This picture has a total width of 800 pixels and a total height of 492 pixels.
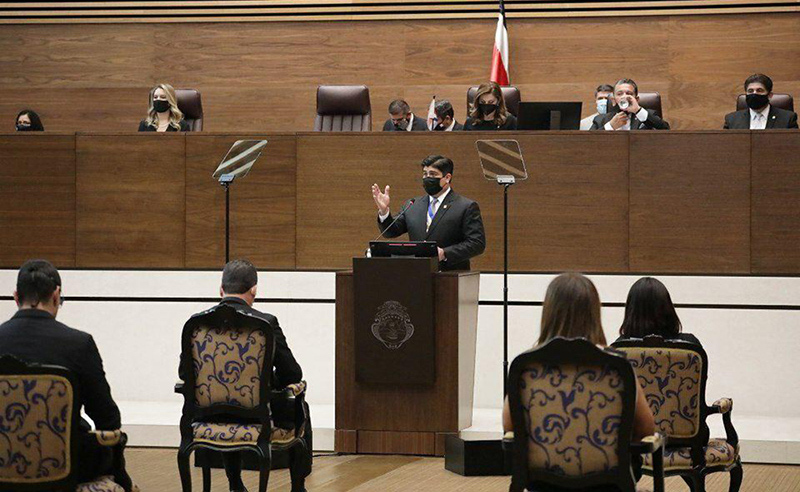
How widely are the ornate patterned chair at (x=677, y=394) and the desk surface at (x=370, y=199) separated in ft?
9.39

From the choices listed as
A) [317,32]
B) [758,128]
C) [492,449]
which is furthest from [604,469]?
[317,32]

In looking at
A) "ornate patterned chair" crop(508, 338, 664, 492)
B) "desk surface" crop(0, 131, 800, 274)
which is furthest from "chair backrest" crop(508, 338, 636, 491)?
"desk surface" crop(0, 131, 800, 274)

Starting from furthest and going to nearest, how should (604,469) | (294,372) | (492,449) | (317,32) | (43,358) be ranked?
(317,32), (492,449), (294,372), (43,358), (604,469)

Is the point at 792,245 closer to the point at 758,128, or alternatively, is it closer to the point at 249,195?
the point at 758,128

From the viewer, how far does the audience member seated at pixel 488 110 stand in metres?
7.10

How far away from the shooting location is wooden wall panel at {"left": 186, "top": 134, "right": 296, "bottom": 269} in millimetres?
7105

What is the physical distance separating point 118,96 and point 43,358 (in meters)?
7.15

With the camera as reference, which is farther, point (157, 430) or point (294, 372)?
point (157, 430)

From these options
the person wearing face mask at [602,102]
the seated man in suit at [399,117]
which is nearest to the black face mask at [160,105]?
the seated man in suit at [399,117]

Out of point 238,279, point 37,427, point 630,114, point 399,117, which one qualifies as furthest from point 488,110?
point 37,427

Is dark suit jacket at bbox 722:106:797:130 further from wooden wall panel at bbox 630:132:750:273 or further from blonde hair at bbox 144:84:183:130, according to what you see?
blonde hair at bbox 144:84:183:130

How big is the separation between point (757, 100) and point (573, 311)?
459 centimetres

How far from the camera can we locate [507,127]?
723 centimetres

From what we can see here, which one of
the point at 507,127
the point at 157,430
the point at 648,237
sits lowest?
the point at 157,430
